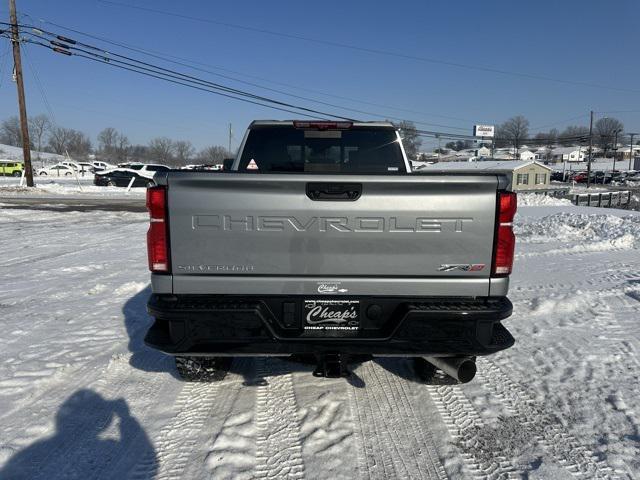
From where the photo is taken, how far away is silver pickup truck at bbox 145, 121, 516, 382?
9.36 feet

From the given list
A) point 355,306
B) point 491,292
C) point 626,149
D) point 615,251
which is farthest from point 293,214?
point 626,149

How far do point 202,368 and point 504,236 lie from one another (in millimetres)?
2527

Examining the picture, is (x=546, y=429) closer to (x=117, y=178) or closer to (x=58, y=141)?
(x=117, y=178)

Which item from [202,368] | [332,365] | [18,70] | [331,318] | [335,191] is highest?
[18,70]

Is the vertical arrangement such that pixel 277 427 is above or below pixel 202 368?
below

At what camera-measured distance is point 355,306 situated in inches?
118

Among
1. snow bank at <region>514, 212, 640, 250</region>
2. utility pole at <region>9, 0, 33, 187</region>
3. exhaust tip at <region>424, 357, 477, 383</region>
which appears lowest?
snow bank at <region>514, 212, 640, 250</region>

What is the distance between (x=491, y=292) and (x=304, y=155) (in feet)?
8.00

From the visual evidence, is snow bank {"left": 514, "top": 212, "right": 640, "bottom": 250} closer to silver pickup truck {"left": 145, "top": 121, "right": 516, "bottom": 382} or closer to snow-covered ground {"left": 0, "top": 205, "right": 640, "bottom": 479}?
snow-covered ground {"left": 0, "top": 205, "right": 640, "bottom": 479}

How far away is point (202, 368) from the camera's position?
12.2 ft

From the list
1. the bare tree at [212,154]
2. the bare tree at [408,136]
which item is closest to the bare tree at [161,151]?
the bare tree at [212,154]

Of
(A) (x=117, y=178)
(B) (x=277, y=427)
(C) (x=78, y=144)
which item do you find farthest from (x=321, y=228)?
(C) (x=78, y=144)

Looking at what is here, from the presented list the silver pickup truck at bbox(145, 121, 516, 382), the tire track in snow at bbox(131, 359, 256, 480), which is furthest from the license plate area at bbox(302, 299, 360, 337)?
the tire track in snow at bbox(131, 359, 256, 480)

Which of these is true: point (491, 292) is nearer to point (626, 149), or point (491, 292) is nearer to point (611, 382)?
point (611, 382)
